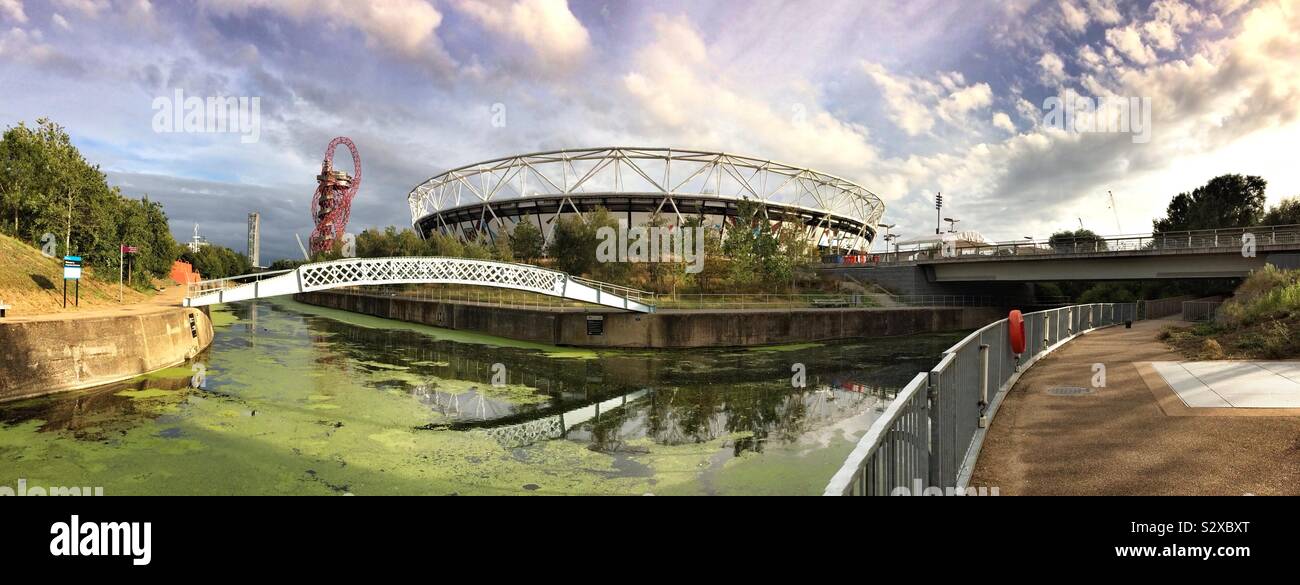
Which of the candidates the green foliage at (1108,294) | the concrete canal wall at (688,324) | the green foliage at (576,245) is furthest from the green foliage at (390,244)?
the green foliage at (1108,294)

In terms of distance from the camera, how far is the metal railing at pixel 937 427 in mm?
2869

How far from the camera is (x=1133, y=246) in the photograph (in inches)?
1430

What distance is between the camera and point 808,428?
13797mm

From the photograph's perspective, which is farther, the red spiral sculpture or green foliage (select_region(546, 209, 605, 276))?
the red spiral sculpture

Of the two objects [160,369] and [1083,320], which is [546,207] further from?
[1083,320]

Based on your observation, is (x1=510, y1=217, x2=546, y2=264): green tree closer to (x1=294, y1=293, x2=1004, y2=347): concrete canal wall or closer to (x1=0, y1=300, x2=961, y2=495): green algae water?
(x1=294, y1=293, x2=1004, y2=347): concrete canal wall

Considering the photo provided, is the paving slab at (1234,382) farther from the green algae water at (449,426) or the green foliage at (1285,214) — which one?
the green foliage at (1285,214)

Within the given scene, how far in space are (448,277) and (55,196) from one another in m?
20.4

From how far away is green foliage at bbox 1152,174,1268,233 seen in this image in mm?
67000
